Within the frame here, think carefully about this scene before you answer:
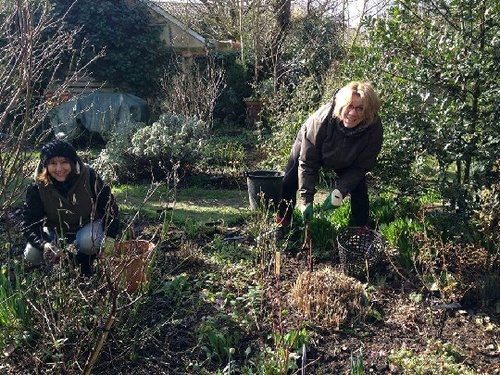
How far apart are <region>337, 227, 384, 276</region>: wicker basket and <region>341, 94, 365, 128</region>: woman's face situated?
2.96 feet

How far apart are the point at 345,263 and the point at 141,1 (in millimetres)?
10985

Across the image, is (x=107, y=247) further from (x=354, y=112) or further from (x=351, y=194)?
(x=351, y=194)

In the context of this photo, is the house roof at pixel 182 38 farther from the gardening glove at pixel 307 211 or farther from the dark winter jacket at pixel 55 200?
the dark winter jacket at pixel 55 200

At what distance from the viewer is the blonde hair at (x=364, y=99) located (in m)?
4.08

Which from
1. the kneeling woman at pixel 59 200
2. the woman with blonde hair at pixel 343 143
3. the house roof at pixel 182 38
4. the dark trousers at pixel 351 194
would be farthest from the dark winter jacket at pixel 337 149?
the house roof at pixel 182 38

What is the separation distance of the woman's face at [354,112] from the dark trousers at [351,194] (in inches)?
24.0

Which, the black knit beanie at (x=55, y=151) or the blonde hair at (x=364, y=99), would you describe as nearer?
the black knit beanie at (x=55, y=151)

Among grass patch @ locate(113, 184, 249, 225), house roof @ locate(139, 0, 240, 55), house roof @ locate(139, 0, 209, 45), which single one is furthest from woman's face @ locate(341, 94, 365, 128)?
house roof @ locate(139, 0, 209, 45)

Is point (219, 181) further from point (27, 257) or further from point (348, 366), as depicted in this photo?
point (348, 366)

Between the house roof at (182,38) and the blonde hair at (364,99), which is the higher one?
the house roof at (182,38)

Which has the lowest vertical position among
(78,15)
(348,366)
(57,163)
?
(348,366)

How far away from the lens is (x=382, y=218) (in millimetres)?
4801

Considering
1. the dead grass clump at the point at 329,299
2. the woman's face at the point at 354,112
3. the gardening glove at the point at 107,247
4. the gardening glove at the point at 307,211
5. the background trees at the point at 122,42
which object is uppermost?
the background trees at the point at 122,42

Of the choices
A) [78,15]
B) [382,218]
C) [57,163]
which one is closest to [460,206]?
[382,218]
